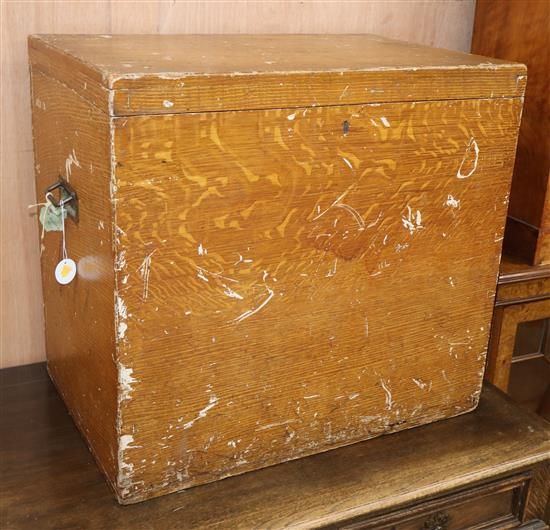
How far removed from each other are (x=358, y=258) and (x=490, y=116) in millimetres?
262

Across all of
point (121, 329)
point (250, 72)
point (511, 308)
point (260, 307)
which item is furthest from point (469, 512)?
point (250, 72)

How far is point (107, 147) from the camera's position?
2.66 feet

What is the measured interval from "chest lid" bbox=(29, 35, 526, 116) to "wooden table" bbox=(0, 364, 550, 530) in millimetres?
493

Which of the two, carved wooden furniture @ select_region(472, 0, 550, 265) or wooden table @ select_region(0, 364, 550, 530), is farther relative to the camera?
carved wooden furniture @ select_region(472, 0, 550, 265)

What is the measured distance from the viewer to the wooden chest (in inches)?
33.4

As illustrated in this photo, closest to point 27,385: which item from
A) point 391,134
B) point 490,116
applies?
point 391,134

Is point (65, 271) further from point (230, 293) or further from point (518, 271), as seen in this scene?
point (518, 271)

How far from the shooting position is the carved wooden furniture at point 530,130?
1.27 meters

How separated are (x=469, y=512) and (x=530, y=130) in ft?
2.07

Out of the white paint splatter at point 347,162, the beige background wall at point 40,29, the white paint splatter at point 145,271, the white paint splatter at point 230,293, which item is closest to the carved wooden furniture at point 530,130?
the beige background wall at point 40,29

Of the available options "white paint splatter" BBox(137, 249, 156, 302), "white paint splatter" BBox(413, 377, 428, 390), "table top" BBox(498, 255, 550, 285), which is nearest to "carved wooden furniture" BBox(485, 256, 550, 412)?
"table top" BBox(498, 255, 550, 285)

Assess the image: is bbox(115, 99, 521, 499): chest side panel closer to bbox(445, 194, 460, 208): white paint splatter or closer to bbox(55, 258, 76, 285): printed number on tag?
bbox(445, 194, 460, 208): white paint splatter

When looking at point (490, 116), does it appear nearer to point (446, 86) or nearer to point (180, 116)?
point (446, 86)

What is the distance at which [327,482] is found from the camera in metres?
1.03
